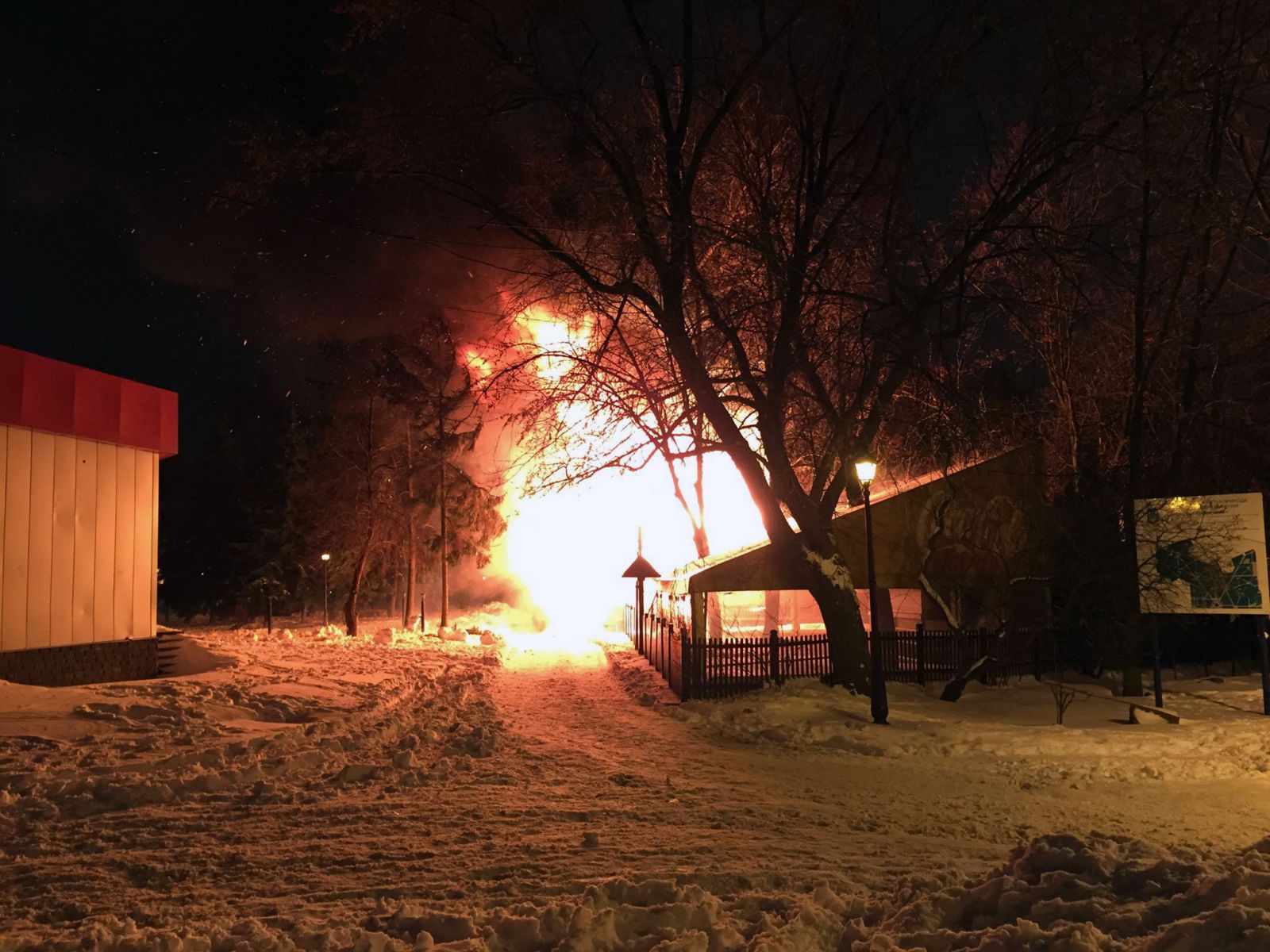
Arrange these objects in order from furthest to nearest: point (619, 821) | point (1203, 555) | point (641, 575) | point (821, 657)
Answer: point (641, 575)
point (821, 657)
point (1203, 555)
point (619, 821)

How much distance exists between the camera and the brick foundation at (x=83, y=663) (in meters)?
16.2

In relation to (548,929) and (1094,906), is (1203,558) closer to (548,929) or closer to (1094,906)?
(1094,906)

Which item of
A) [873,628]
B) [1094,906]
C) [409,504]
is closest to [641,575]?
[873,628]

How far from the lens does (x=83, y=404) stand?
17.7m

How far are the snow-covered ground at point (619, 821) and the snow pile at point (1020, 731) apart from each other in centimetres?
7

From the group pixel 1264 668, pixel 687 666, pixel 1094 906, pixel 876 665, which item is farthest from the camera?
pixel 687 666

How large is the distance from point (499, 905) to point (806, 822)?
3452mm

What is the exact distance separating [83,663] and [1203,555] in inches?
782

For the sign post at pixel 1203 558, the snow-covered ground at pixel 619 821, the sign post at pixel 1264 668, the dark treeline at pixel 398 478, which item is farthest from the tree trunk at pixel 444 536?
the sign post at pixel 1264 668

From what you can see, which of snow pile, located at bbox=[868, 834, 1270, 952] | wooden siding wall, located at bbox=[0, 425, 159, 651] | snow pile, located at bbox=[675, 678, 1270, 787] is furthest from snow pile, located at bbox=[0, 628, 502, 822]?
snow pile, located at bbox=[868, 834, 1270, 952]

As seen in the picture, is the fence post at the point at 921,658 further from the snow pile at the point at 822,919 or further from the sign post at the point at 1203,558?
the snow pile at the point at 822,919

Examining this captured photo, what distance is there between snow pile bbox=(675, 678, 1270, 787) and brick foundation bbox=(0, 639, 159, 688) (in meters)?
11.3

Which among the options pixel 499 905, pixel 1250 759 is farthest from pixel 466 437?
pixel 499 905

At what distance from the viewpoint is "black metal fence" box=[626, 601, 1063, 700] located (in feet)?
55.0
